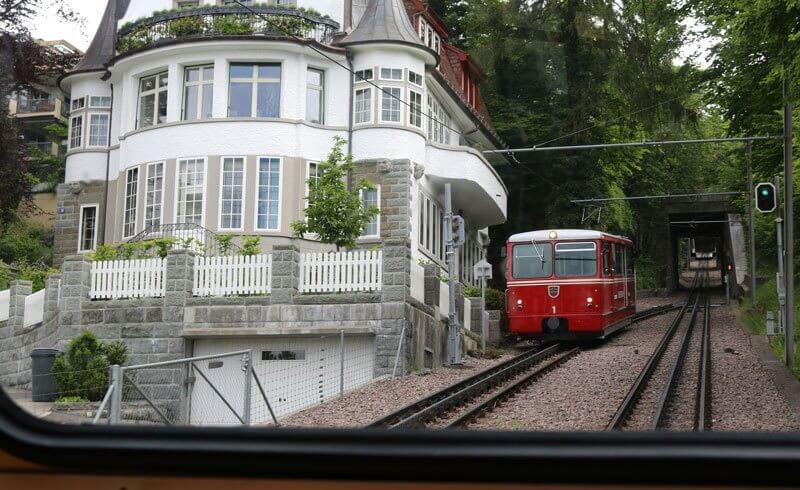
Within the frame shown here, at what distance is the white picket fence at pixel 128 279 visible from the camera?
1652cm

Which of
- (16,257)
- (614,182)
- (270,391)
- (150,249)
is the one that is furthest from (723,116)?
(16,257)

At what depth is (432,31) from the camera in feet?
49.8

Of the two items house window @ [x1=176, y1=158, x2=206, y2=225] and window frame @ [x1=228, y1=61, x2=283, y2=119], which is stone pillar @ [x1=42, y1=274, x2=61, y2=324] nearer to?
house window @ [x1=176, y1=158, x2=206, y2=225]

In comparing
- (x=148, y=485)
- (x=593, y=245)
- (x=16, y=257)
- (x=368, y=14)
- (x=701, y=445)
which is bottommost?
(x=148, y=485)

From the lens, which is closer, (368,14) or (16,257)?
(16,257)

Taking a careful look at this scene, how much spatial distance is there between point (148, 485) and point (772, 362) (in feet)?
48.1

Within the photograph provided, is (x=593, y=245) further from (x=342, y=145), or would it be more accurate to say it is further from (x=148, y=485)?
(x=148, y=485)

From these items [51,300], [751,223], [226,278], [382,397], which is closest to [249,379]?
[382,397]

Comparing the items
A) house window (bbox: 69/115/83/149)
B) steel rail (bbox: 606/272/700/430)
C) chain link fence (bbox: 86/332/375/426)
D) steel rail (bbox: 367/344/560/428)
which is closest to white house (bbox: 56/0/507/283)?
chain link fence (bbox: 86/332/375/426)

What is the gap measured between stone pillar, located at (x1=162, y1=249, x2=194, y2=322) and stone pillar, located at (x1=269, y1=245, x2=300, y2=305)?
5.01 feet

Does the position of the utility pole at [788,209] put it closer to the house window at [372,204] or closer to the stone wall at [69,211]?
the house window at [372,204]

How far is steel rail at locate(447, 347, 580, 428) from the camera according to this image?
8955mm

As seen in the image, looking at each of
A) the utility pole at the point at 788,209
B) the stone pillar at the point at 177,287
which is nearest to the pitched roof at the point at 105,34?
the utility pole at the point at 788,209

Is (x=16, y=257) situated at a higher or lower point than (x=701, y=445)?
higher
